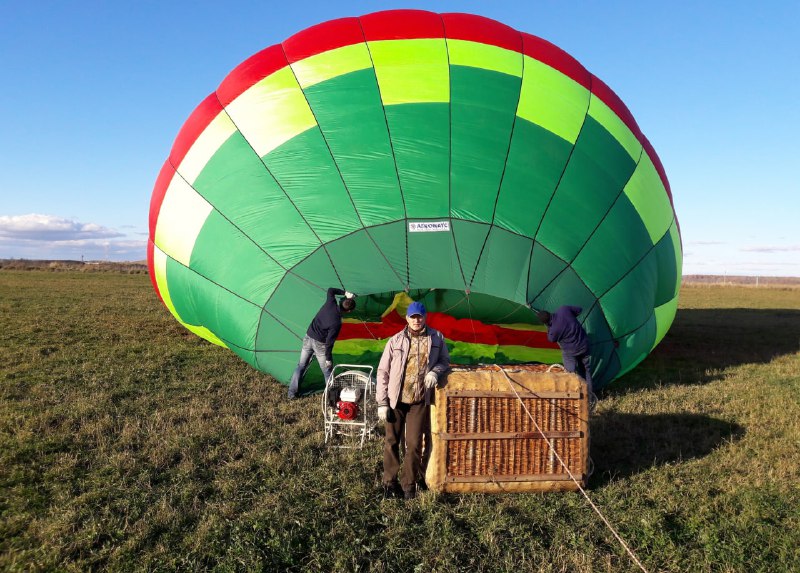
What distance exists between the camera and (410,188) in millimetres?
5707

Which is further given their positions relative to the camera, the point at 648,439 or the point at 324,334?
the point at 324,334

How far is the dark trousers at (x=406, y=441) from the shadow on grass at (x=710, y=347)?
3451 millimetres

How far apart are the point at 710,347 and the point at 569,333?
604 centimetres

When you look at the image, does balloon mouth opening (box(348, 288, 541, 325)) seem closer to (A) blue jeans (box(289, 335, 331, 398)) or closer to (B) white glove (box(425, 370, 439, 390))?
(A) blue jeans (box(289, 335, 331, 398))

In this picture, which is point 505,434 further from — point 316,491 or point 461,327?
point 461,327

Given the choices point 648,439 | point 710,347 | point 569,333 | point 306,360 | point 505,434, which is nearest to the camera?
point 505,434

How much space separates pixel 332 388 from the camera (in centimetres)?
509

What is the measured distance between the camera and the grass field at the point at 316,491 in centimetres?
315

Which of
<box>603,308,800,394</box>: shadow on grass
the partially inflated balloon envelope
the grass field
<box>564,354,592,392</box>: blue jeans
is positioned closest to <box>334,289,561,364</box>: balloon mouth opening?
the partially inflated balloon envelope

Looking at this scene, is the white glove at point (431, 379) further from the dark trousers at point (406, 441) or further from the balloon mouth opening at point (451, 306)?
the balloon mouth opening at point (451, 306)

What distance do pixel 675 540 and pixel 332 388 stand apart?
2.78 meters

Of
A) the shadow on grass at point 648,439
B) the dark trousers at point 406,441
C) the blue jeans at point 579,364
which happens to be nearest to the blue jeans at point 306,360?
the dark trousers at point 406,441

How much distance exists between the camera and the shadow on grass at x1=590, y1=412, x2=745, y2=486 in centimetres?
446

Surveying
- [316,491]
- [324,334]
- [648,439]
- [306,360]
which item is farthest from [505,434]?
[306,360]
